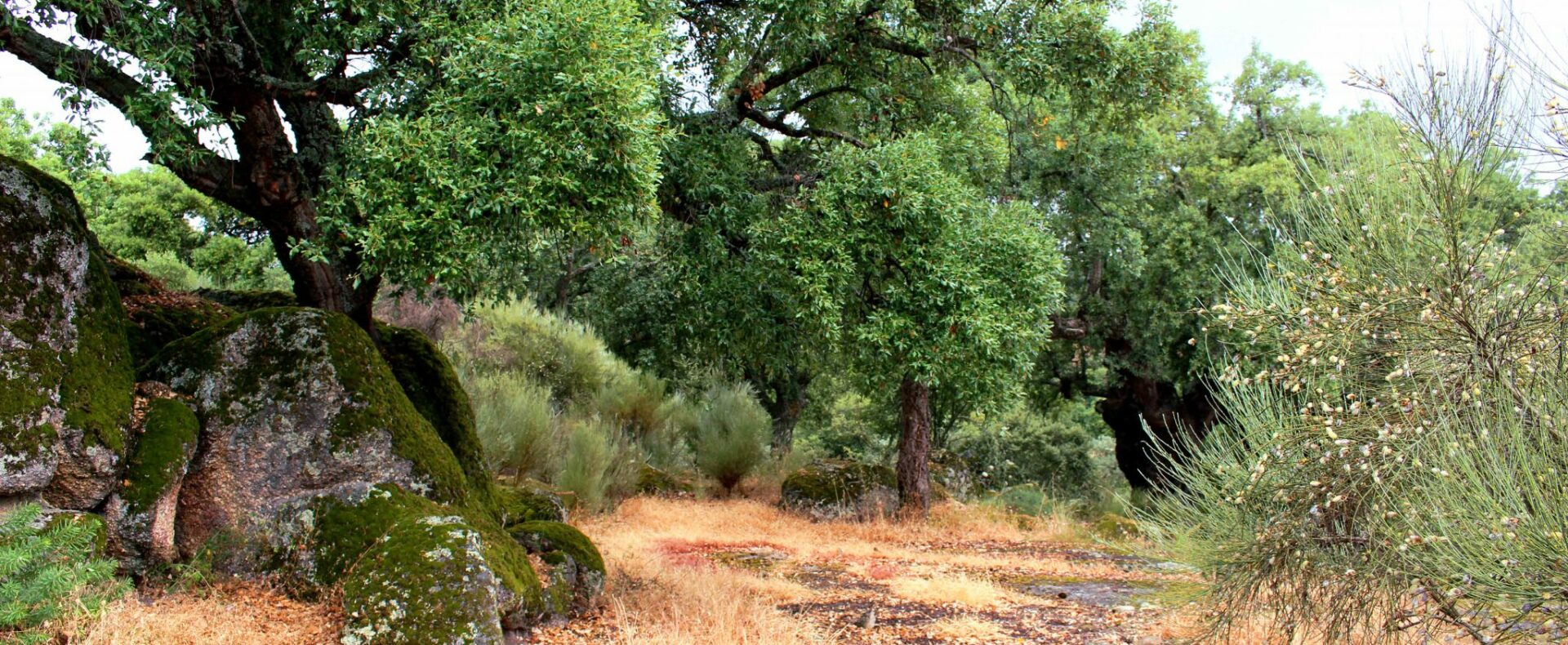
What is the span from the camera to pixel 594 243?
21.7 ft

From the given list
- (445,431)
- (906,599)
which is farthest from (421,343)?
(906,599)

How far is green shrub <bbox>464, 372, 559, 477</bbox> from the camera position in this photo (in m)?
12.6

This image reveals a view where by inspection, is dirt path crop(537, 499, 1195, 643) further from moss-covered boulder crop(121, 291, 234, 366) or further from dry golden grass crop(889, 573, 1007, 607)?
moss-covered boulder crop(121, 291, 234, 366)

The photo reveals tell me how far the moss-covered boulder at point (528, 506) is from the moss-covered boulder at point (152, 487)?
235 cm

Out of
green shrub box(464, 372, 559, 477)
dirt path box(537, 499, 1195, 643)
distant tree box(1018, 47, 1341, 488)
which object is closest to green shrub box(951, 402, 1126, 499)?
distant tree box(1018, 47, 1341, 488)

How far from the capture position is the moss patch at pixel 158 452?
571 cm

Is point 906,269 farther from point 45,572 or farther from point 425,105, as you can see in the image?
point 45,572

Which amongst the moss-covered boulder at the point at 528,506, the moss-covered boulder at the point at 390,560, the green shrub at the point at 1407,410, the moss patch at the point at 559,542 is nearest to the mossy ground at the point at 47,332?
the moss-covered boulder at the point at 390,560

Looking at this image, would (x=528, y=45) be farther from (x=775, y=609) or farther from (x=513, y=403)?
(x=513, y=403)

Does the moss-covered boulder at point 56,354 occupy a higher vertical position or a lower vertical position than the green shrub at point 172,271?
lower

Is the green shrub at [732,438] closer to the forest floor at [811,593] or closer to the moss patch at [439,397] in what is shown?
the forest floor at [811,593]

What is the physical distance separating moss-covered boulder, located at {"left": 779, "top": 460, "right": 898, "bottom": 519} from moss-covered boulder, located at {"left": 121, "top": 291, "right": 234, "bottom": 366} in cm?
823

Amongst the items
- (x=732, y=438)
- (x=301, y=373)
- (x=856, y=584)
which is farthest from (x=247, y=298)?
(x=732, y=438)

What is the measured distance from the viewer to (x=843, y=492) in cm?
1394
